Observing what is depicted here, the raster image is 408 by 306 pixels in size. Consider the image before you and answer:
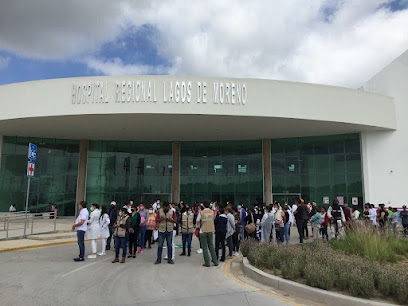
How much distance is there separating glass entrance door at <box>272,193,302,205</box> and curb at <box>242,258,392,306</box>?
19.7 metres

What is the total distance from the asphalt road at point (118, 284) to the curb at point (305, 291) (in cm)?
43

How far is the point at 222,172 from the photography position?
28.0 meters

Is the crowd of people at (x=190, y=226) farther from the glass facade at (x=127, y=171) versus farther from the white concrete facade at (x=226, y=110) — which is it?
the glass facade at (x=127, y=171)

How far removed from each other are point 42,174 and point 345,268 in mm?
26656

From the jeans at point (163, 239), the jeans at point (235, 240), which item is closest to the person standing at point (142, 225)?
the jeans at point (163, 239)

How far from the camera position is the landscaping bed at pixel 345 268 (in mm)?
5430

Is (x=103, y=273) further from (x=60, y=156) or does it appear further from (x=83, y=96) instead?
(x=60, y=156)

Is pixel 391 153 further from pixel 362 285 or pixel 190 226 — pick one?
pixel 362 285

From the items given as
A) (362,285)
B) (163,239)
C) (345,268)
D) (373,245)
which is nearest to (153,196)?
(163,239)

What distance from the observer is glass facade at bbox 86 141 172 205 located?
27.9 m

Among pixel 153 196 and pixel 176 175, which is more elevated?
pixel 176 175

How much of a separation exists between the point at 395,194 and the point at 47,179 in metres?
27.1

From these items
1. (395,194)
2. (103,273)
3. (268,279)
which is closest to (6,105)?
(103,273)


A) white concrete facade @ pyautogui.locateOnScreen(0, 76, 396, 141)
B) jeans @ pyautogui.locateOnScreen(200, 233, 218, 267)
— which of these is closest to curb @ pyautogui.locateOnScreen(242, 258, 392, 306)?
jeans @ pyautogui.locateOnScreen(200, 233, 218, 267)
